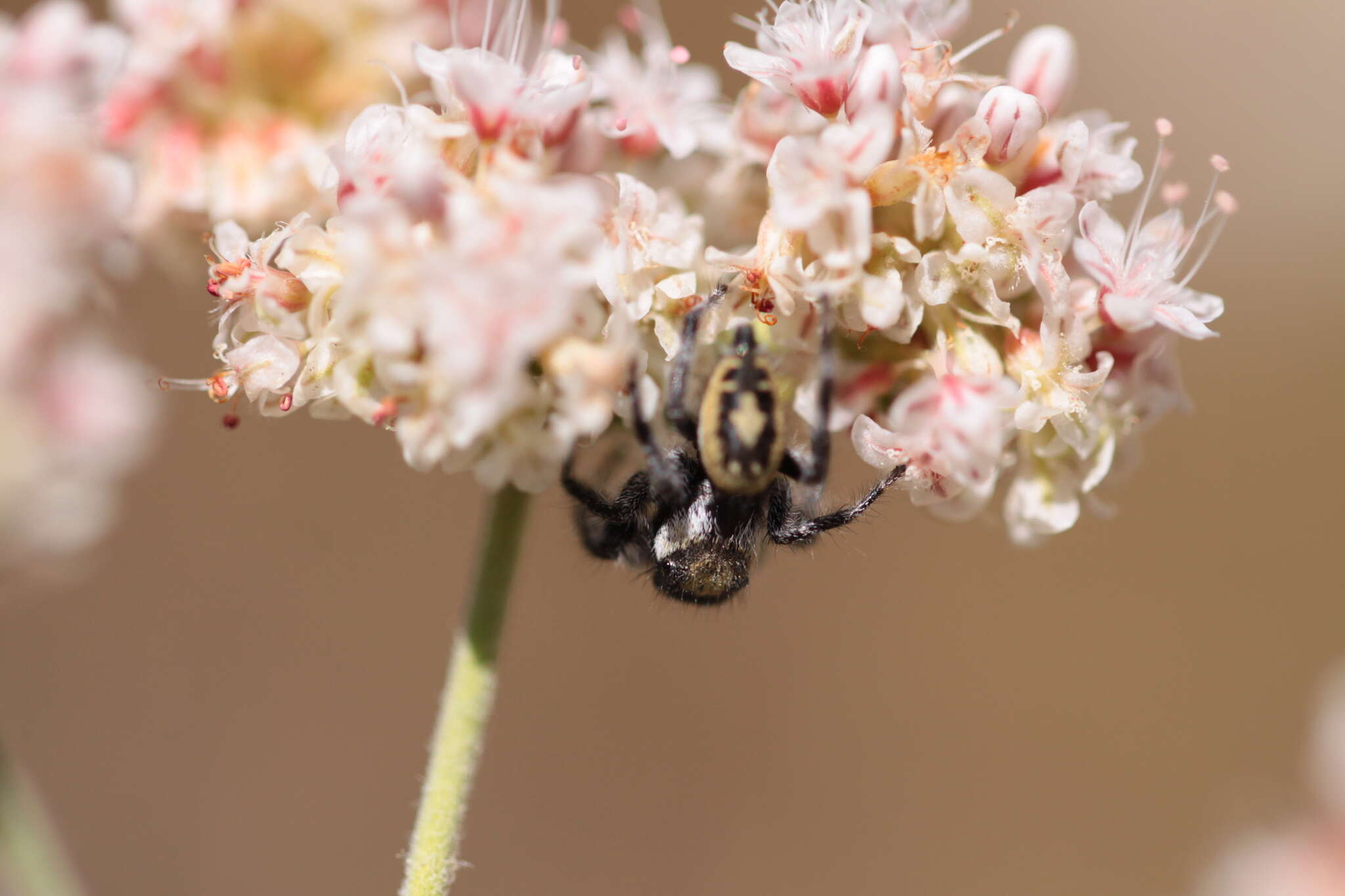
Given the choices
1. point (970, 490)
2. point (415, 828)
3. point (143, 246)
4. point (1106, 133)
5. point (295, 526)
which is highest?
point (1106, 133)

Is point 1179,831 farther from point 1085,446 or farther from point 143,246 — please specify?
point 143,246

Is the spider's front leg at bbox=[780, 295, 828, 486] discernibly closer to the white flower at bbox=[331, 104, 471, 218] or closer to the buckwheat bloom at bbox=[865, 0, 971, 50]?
the buckwheat bloom at bbox=[865, 0, 971, 50]

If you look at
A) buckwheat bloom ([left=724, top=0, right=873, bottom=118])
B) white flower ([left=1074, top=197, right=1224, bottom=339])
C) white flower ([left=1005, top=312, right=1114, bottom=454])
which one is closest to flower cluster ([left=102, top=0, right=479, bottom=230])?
buckwheat bloom ([left=724, top=0, right=873, bottom=118])

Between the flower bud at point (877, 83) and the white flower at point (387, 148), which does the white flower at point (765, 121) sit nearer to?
the flower bud at point (877, 83)

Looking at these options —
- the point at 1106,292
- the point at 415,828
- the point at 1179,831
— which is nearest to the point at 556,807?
the point at 1179,831

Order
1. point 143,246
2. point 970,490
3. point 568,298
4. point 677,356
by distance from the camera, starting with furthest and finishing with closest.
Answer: point 143,246 → point 970,490 → point 677,356 → point 568,298

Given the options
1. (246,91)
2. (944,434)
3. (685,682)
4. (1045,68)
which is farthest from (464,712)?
(685,682)
